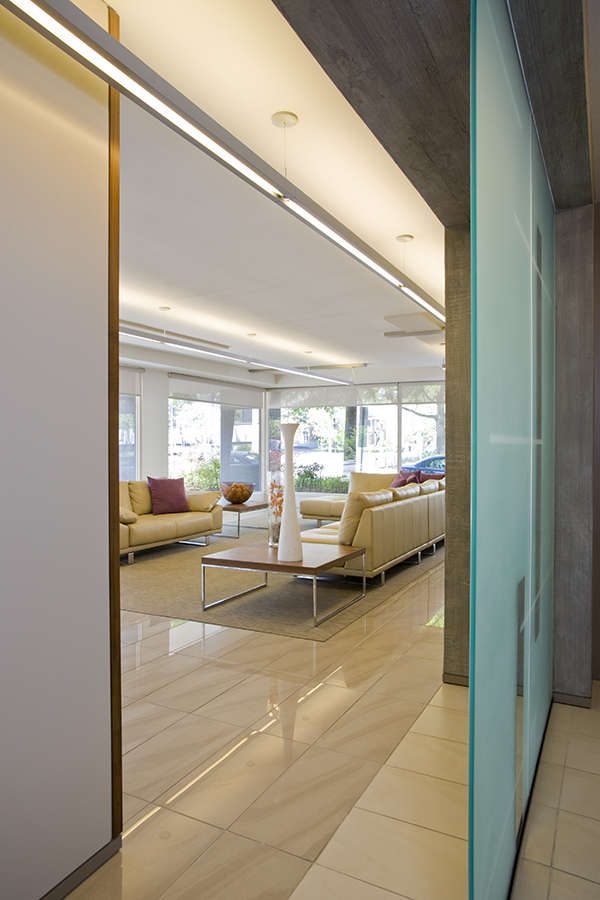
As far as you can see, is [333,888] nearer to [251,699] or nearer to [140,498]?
[251,699]

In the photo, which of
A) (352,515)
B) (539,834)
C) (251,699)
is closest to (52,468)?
(251,699)

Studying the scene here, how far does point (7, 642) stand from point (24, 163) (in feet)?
4.19

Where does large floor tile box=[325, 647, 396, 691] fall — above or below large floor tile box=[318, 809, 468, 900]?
below

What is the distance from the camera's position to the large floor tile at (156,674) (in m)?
3.12

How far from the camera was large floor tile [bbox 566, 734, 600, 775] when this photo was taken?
2.37 metres

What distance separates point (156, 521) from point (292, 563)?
294 cm

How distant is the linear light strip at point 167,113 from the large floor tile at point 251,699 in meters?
2.53

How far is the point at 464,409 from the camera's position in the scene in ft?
10.4

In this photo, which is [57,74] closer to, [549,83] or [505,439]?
[549,83]

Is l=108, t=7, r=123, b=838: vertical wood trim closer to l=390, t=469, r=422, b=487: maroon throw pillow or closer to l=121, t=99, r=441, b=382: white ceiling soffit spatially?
l=121, t=99, r=441, b=382: white ceiling soffit

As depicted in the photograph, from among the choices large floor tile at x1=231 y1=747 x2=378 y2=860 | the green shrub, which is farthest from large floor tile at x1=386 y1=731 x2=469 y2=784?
the green shrub

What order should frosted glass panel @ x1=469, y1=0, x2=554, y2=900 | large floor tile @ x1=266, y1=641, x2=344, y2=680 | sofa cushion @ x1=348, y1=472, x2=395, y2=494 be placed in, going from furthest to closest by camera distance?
sofa cushion @ x1=348, y1=472, x2=395, y2=494 < large floor tile @ x1=266, y1=641, x2=344, y2=680 < frosted glass panel @ x1=469, y1=0, x2=554, y2=900

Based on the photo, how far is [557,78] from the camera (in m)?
1.81

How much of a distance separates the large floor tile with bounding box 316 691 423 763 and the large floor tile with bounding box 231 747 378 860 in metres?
0.08
